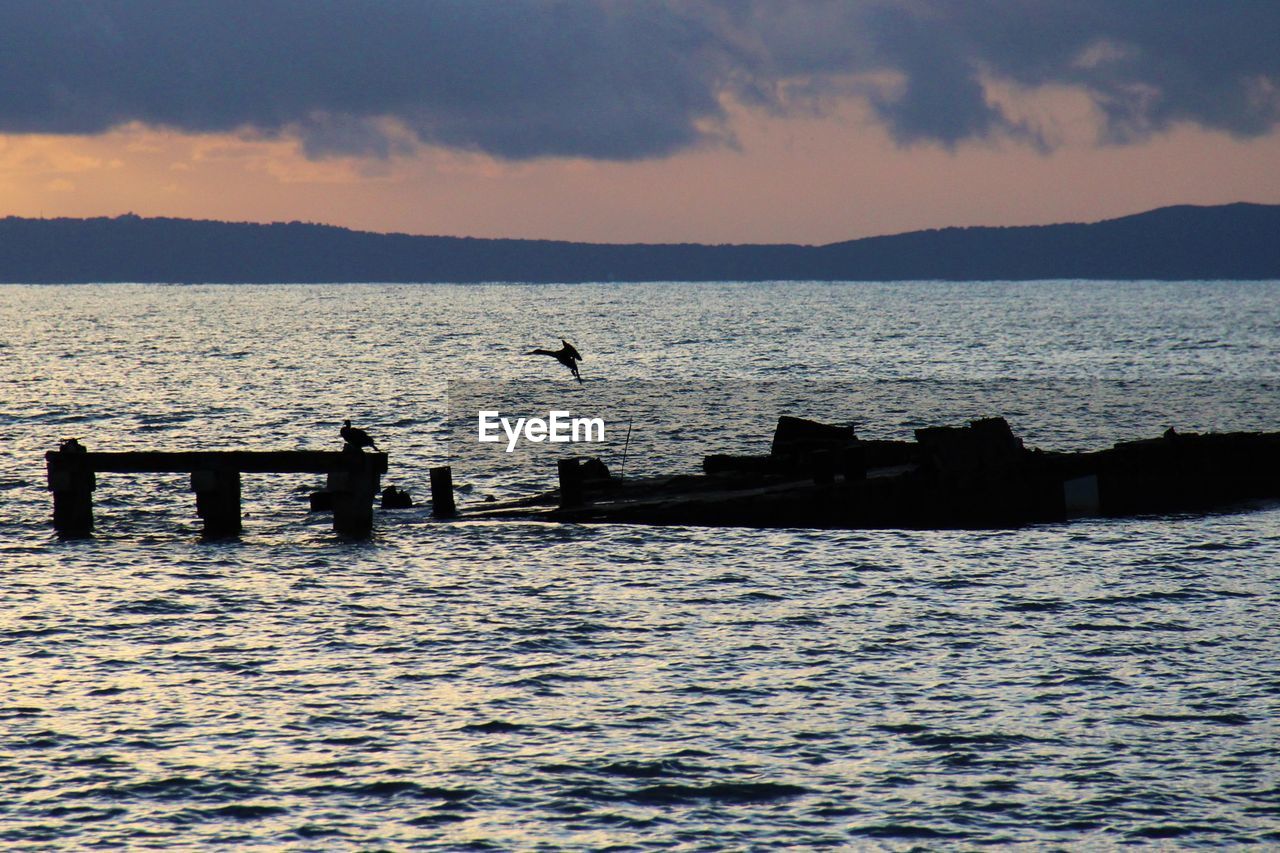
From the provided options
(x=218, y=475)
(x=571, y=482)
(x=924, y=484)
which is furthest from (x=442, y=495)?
(x=924, y=484)

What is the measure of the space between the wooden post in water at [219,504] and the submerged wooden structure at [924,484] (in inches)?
182

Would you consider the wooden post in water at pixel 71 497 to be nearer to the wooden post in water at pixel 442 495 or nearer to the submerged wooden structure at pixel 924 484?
the wooden post in water at pixel 442 495

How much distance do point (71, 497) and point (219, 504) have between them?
2.88m

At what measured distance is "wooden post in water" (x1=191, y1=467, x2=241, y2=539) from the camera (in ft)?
89.9

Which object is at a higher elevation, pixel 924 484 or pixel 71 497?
pixel 71 497

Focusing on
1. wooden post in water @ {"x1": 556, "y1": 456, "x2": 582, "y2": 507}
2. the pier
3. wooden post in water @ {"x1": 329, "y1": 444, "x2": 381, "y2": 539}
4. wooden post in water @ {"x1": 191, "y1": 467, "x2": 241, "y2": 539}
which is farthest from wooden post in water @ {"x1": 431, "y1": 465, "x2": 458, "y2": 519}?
wooden post in water @ {"x1": 191, "y1": 467, "x2": 241, "y2": 539}

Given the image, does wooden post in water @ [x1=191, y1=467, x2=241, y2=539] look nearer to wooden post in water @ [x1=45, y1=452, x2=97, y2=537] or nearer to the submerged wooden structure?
wooden post in water @ [x1=45, y1=452, x2=97, y2=537]

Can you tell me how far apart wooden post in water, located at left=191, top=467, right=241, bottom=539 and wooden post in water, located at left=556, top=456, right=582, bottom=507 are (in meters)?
6.14

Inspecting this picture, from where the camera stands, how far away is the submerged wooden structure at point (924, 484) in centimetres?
2748

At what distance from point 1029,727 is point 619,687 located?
4.88 metres

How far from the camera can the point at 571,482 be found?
2861cm

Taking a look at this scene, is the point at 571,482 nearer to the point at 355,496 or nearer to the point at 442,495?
the point at 442,495

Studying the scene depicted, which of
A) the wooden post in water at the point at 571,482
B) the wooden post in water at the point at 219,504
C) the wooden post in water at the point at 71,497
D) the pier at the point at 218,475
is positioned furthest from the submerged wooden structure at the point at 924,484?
the wooden post in water at the point at 71,497

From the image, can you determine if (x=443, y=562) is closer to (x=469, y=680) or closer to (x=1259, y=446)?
(x=469, y=680)
